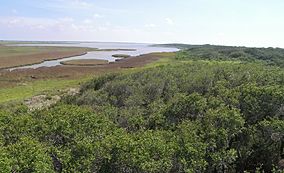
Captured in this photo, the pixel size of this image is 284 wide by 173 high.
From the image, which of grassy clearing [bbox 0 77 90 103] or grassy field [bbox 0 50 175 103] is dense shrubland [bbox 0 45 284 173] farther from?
grassy field [bbox 0 50 175 103]

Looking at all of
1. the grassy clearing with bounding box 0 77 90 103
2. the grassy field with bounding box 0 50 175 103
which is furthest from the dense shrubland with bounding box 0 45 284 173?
the grassy field with bounding box 0 50 175 103

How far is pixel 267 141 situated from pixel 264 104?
15.7 feet

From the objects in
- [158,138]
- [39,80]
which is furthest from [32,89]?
[158,138]

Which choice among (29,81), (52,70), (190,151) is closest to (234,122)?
(190,151)

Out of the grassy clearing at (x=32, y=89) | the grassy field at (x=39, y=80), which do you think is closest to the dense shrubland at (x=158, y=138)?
the grassy clearing at (x=32, y=89)

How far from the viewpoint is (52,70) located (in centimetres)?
9725

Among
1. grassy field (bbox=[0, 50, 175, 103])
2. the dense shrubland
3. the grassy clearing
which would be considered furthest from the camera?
grassy field (bbox=[0, 50, 175, 103])

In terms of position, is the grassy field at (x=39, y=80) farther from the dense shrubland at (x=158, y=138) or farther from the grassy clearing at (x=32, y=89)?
the dense shrubland at (x=158, y=138)

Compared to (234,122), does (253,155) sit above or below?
below

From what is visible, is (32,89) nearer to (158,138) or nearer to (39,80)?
(39,80)

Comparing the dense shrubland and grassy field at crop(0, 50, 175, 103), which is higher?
the dense shrubland

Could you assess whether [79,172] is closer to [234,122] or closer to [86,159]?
[86,159]

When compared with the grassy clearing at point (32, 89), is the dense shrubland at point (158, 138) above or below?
above

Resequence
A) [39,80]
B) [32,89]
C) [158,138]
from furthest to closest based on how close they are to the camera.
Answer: [39,80], [32,89], [158,138]
